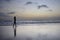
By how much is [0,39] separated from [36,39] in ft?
4.12

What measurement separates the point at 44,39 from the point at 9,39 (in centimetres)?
124

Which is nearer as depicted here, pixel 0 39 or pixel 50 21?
pixel 0 39

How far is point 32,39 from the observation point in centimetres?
468

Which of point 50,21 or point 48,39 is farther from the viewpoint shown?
point 50,21

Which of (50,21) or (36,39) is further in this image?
(50,21)

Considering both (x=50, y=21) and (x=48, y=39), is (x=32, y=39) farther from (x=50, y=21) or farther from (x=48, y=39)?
(x=50, y=21)

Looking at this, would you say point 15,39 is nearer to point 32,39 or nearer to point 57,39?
point 32,39

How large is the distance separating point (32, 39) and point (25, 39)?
25 cm

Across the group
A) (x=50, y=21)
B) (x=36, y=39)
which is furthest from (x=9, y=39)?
(x=50, y=21)

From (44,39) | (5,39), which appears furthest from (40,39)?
(5,39)

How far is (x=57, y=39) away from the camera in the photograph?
15.2 feet

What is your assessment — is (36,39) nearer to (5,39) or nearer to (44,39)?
(44,39)

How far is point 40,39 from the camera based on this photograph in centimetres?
462

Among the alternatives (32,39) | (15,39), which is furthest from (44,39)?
(15,39)
